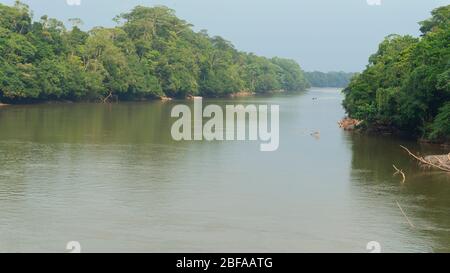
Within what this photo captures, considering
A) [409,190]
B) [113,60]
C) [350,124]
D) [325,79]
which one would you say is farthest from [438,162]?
[325,79]

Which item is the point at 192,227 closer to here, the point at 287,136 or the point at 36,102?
the point at 287,136

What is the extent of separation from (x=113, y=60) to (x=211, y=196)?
45.7m

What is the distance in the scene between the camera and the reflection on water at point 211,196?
14.0 meters

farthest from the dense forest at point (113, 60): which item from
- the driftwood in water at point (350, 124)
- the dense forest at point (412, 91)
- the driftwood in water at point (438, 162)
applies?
the driftwood in water at point (438, 162)

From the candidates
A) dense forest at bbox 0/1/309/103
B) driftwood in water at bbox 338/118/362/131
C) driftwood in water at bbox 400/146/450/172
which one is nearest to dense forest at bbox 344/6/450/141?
driftwood in water at bbox 338/118/362/131

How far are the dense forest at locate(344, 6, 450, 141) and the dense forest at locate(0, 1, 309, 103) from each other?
25884 millimetres

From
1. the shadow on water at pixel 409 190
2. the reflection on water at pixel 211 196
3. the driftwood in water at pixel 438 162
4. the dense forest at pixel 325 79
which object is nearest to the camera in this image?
the reflection on water at pixel 211 196

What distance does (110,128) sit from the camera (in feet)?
114

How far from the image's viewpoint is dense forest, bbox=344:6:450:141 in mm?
26234

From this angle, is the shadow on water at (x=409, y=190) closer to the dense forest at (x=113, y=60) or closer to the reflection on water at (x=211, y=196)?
the reflection on water at (x=211, y=196)

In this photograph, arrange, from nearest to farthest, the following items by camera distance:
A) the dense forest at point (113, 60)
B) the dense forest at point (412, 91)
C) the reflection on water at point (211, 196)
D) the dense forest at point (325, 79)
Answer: the reflection on water at point (211, 196) < the dense forest at point (412, 91) < the dense forest at point (113, 60) < the dense forest at point (325, 79)

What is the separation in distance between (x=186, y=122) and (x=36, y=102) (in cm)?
1923

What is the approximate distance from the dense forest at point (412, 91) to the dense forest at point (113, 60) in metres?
25.9

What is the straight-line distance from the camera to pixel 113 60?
62062 mm
